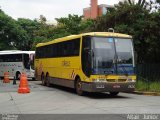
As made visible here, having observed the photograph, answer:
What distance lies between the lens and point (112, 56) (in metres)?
19.7

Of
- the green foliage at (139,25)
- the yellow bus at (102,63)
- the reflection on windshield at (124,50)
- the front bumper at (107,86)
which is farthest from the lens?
the green foliage at (139,25)

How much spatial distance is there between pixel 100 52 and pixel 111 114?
6.56 meters

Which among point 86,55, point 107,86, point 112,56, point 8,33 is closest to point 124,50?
point 112,56

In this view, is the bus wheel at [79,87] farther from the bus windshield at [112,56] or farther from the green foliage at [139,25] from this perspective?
the green foliage at [139,25]

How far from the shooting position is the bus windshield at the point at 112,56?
1941 cm

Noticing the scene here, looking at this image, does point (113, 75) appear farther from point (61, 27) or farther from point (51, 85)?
point (61, 27)

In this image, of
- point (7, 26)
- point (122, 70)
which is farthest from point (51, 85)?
point (7, 26)

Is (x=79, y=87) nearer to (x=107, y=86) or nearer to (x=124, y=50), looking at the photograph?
(x=107, y=86)

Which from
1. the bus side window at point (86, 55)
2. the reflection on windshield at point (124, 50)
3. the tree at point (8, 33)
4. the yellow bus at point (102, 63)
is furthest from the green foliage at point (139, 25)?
the tree at point (8, 33)

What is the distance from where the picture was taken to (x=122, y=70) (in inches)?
778

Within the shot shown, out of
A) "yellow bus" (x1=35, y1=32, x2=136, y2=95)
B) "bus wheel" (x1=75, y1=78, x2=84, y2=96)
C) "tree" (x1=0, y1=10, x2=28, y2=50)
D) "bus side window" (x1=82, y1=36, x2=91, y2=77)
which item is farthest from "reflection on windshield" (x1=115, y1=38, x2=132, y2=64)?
"tree" (x1=0, y1=10, x2=28, y2=50)

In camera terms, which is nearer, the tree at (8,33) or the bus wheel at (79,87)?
the bus wheel at (79,87)

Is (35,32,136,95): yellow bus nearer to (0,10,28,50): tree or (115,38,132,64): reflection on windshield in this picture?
(115,38,132,64): reflection on windshield

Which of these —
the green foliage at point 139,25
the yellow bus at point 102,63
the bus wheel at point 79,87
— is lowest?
the bus wheel at point 79,87
